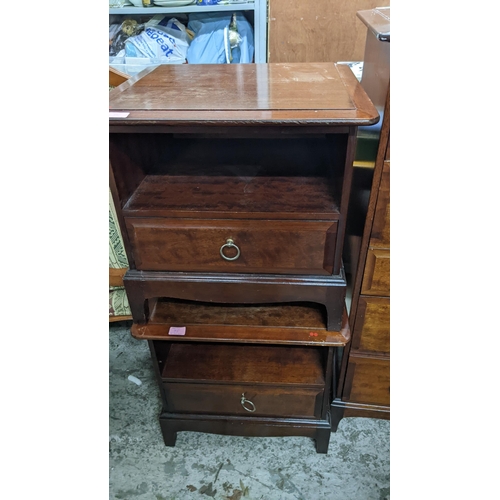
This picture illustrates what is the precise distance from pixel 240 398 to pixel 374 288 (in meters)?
0.51

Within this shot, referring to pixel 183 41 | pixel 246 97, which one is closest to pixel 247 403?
pixel 246 97

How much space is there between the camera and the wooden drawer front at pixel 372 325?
101 cm

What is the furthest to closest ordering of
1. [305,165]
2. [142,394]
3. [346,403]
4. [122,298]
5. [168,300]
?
1. [122,298]
2. [142,394]
3. [346,403]
4. [168,300]
5. [305,165]

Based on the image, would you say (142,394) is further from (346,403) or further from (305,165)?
(305,165)

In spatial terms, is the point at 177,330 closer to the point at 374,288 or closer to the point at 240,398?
the point at 240,398

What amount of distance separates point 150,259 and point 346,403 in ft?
2.67

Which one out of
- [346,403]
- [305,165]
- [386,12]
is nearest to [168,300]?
[305,165]

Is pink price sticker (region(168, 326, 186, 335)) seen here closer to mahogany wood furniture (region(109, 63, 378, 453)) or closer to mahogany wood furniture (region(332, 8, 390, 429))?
mahogany wood furniture (region(109, 63, 378, 453))

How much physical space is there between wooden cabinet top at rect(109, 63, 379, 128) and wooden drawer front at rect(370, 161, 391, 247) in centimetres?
17

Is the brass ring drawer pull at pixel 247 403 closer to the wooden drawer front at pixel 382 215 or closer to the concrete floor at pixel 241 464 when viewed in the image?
the concrete floor at pixel 241 464

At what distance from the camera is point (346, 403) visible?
4.13 ft

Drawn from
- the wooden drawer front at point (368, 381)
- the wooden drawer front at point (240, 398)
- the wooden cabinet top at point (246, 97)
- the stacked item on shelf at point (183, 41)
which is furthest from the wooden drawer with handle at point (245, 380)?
the stacked item on shelf at point (183, 41)

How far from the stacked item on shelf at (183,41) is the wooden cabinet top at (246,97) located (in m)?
0.77

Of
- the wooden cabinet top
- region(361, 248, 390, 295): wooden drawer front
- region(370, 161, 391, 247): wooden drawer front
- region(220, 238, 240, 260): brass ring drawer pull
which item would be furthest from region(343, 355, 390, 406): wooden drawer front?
the wooden cabinet top
